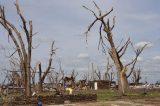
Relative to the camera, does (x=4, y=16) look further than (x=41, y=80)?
No

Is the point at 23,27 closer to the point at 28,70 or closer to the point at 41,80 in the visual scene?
the point at 28,70

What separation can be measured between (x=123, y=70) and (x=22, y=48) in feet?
51.2

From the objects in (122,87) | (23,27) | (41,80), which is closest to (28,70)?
(23,27)

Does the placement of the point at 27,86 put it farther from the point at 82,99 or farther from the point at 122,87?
the point at 122,87

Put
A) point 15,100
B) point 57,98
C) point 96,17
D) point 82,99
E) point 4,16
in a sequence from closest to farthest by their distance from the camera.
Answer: point 15,100, point 57,98, point 82,99, point 4,16, point 96,17

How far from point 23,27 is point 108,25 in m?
12.7

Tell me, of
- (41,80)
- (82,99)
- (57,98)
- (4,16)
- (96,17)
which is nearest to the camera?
(57,98)

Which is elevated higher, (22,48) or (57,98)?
(22,48)

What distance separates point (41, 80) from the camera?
56438 millimetres

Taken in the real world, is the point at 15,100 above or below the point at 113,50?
below

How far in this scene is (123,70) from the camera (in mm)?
44281

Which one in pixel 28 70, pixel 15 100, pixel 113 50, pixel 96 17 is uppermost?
pixel 96 17

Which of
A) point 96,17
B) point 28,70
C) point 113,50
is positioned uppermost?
point 96,17

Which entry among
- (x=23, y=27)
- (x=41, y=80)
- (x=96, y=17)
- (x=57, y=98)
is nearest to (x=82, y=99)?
(x=57, y=98)
